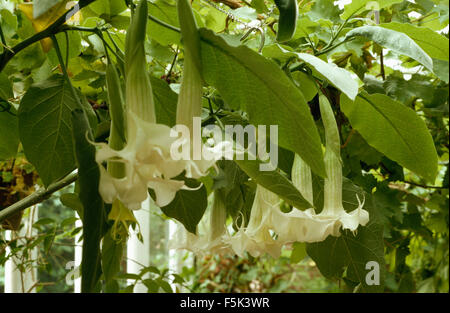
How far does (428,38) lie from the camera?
0.36 metres

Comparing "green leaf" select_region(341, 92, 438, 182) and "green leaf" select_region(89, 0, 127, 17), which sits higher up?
"green leaf" select_region(89, 0, 127, 17)

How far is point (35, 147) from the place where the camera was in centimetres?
34

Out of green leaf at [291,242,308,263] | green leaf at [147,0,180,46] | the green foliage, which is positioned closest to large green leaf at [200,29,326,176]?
the green foliage

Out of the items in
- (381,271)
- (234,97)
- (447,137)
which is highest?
(447,137)

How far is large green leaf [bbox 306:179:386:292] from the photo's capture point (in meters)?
0.40

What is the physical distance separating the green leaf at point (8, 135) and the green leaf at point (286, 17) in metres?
0.28

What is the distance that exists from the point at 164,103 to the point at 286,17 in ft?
0.45

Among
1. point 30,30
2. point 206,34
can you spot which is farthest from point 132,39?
point 30,30

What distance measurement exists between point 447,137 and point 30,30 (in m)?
0.74

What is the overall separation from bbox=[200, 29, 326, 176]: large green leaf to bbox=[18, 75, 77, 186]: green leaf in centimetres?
13

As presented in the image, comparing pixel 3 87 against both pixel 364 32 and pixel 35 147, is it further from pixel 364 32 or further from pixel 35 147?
pixel 364 32

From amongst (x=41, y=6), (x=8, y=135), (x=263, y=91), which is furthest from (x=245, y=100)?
(x=8, y=135)

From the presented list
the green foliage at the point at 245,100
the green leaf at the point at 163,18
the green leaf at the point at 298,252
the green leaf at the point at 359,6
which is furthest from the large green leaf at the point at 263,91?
the green leaf at the point at 298,252

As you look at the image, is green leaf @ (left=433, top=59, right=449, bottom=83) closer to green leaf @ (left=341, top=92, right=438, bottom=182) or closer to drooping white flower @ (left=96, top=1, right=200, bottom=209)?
green leaf @ (left=341, top=92, right=438, bottom=182)
